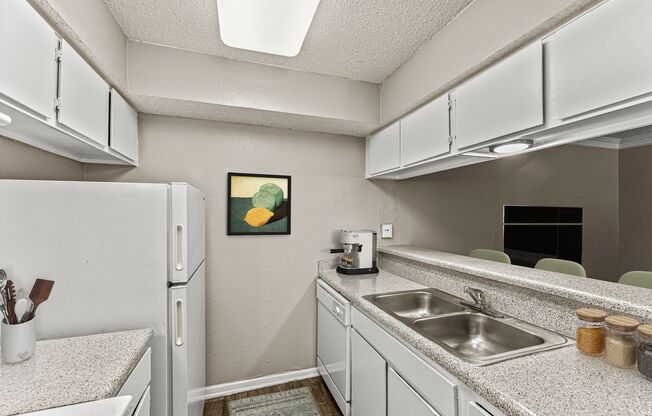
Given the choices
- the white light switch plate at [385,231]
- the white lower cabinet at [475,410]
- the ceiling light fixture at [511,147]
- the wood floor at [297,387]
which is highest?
the ceiling light fixture at [511,147]

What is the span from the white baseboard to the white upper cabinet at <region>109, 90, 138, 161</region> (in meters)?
1.79

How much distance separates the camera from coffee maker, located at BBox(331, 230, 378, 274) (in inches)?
89.4

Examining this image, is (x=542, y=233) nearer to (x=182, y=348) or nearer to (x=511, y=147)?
(x=511, y=147)

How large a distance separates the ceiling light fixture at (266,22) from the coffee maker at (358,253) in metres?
1.39

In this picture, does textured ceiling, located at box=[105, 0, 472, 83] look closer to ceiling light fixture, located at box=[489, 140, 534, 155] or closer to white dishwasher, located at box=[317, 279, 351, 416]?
ceiling light fixture, located at box=[489, 140, 534, 155]

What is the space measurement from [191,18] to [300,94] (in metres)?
0.77

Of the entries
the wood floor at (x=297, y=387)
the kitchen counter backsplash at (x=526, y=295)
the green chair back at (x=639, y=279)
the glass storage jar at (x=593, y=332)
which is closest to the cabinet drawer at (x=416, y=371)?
the glass storage jar at (x=593, y=332)

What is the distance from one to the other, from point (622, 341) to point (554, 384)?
31 centimetres

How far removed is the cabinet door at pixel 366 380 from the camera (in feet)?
4.57

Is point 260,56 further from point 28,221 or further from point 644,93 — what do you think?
point 644,93

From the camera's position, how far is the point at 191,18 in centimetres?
151

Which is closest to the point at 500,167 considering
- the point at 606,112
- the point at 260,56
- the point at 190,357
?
the point at 606,112

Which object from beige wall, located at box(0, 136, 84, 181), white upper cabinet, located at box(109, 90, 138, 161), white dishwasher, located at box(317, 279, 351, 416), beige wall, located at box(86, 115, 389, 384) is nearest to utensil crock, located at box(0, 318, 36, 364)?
beige wall, located at box(0, 136, 84, 181)

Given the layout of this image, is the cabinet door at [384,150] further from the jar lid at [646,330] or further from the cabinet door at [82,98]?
the cabinet door at [82,98]
